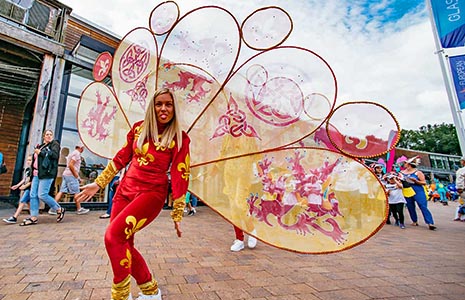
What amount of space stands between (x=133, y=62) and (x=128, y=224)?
188cm

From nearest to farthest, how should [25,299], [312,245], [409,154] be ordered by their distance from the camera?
[25,299] < [312,245] < [409,154]

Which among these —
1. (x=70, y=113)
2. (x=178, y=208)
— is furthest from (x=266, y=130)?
(x=70, y=113)

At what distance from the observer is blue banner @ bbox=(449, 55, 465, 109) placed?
3.94m

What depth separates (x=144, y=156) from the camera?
172 cm

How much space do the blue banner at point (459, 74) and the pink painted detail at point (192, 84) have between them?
4.12 m

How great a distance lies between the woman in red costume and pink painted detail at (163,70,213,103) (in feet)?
1.80

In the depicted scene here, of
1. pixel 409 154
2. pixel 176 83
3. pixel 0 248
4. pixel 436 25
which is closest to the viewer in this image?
pixel 176 83

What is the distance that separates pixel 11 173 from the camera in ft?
26.1

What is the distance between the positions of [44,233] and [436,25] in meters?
7.08

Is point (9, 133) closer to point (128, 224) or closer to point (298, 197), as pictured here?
point (128, 224)

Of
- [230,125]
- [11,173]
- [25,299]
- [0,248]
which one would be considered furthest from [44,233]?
[11,173]

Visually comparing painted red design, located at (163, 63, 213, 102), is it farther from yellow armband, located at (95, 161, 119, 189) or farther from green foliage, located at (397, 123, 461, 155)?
green foliage, located at (397, 123, 461, 155)

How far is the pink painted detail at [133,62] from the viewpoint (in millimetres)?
2609

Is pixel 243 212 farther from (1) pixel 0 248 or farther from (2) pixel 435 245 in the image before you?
(2) pixel 435 245
